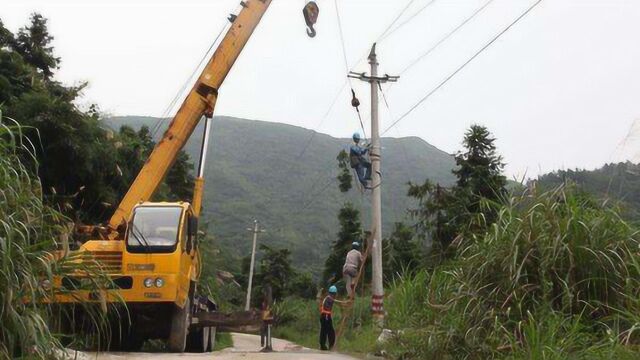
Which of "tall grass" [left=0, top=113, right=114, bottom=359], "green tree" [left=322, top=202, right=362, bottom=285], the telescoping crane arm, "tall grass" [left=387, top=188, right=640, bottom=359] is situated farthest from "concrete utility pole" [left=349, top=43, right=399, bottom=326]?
"green tree" [left=322, top=202, right=362, bottom=285]

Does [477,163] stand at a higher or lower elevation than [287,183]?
lower

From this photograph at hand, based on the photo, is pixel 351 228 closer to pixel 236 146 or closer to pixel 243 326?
pixel 243 326

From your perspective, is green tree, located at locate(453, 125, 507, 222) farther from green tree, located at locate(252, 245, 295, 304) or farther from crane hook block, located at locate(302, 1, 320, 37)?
green tree, located at locate(252, 245, 295, 304)

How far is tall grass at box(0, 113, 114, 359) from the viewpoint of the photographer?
5.86m

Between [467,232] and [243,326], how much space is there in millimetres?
6518

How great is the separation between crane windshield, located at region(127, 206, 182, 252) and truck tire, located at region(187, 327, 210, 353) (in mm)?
2809

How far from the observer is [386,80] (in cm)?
2105

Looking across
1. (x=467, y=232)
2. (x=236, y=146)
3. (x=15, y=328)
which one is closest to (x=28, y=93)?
(x=467, y=232)

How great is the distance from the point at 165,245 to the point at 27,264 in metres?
7.48

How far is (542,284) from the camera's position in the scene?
28.5 feet

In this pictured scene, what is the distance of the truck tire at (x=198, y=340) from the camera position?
1599 cm

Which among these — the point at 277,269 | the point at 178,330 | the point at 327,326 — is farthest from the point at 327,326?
the point at 277,269

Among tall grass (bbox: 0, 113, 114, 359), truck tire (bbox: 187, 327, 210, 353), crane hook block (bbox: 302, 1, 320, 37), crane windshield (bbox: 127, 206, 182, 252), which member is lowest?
truck tire (bbox: 187, 327, 210, 353)

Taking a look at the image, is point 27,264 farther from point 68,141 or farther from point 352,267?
point 68,141
